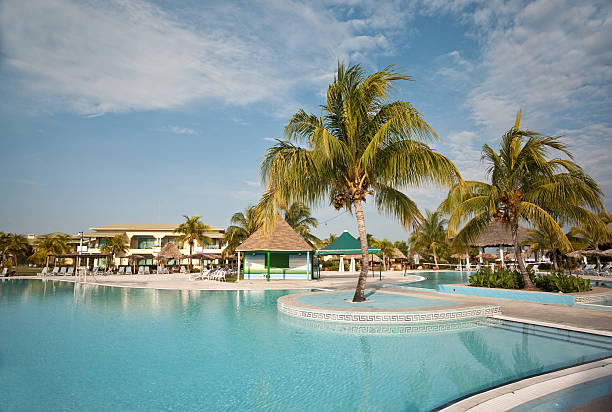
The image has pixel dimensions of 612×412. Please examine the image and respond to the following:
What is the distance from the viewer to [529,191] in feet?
39.5

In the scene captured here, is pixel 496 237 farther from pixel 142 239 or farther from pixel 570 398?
pixel 142 239

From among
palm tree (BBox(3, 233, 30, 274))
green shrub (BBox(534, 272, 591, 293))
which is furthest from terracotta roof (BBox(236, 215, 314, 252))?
palm tree (BBox(3, 233, 30, 274))

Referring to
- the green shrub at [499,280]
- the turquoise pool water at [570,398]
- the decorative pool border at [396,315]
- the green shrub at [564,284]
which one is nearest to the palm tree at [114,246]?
the decorative pool border at [396,315]

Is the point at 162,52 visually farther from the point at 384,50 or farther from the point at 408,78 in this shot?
the point at 408,78

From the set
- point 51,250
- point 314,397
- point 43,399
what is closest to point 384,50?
point 314,397

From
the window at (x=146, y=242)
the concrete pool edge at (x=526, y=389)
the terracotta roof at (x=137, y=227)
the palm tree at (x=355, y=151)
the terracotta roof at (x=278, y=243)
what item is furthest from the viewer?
the window at (x=146, y=242)

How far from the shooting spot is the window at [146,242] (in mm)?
47750

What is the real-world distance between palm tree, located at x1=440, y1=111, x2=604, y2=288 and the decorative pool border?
144 inches

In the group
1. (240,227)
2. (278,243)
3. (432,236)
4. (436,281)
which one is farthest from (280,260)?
(432,236)

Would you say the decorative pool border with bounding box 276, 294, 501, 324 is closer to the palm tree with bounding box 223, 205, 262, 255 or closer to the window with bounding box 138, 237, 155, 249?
the palm tree with bounding box 223, 205, 262, 255

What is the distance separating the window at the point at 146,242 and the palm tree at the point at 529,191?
43.9 m

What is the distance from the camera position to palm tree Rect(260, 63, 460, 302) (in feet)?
30.0

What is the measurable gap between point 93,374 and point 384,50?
14037 millimetres

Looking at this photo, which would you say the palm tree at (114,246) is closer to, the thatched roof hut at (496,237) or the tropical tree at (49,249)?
the tropical tree at (49,249)
